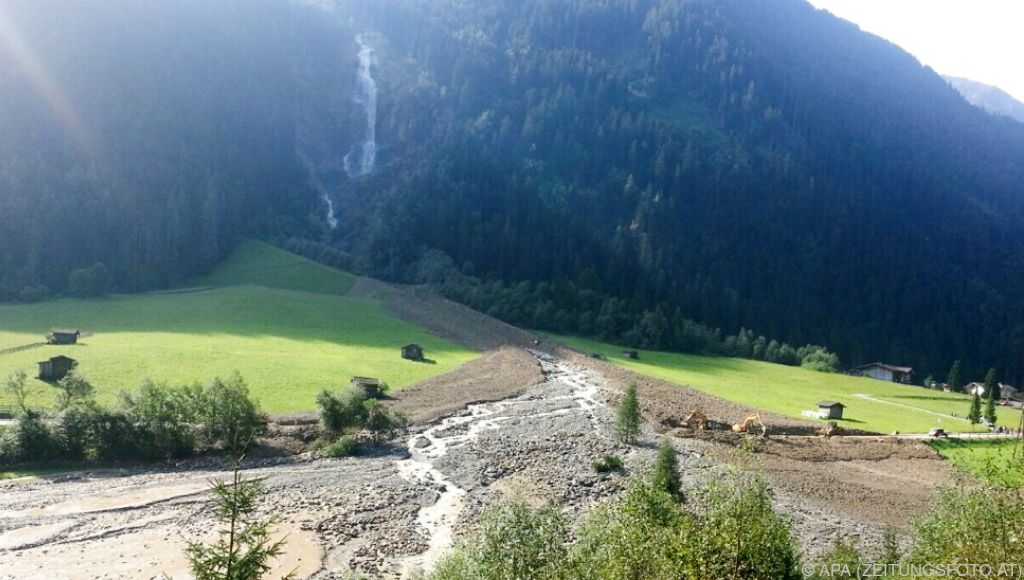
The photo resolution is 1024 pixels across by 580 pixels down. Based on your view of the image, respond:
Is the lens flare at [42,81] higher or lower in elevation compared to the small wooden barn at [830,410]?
higher

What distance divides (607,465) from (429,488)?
43.9 feet

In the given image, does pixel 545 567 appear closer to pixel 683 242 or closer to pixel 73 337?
pixel 73 337

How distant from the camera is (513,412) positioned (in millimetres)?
63906

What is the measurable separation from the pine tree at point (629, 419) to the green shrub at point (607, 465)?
712 cm

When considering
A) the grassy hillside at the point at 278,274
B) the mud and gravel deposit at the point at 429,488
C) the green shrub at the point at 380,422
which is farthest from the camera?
the grassy hillside at the point at 278,274

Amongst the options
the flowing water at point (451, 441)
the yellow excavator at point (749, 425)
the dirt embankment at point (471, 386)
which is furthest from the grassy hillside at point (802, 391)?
the dirt embankment at point (471, 386)

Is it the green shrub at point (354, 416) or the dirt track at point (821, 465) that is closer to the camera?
the dirt track at point (821, 465)

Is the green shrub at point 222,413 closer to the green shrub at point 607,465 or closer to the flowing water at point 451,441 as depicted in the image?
the flowing water at point 451,441

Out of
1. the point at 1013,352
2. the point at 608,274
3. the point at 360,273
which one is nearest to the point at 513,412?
the point at 360,273

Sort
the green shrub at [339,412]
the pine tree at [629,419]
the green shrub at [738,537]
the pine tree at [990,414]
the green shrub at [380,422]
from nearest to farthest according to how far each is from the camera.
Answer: the green shrub at [738,537] → the green shrub at [339,412] → the pine tree at [629,419] → the green shrub at [380,422] → the pine tree at [990,414]

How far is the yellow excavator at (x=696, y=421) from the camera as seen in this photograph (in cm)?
6122

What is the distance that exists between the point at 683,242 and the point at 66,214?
156 metres

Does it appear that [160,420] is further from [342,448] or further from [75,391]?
[342,448]

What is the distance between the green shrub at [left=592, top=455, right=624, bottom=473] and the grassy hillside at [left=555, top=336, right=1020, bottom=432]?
98.0 ft
